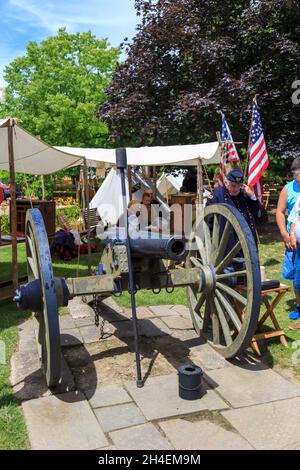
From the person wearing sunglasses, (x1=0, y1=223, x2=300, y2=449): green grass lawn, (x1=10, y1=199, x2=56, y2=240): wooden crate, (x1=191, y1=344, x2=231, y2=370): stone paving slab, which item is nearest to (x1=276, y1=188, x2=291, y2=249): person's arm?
the person wearing sunglasses

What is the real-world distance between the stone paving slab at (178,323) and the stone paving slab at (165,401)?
1323 millimetres

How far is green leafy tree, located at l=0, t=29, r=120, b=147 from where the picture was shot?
2398 cm

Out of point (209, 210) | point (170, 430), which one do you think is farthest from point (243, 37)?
point (170, 430)

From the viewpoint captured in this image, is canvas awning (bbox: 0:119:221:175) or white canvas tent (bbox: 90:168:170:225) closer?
canvas awning (bbox: 0:119:221:175)

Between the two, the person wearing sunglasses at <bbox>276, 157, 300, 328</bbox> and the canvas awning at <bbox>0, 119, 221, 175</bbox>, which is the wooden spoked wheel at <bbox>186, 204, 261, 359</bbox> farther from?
the canvas awning at <bbox>0, 119, 221, 175</bbox>

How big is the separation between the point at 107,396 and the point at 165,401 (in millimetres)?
454

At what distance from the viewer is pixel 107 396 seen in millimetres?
3439

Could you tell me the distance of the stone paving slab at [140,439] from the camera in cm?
276

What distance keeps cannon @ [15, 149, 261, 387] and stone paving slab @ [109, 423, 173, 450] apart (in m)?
0.62

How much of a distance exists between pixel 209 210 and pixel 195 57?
862 centimetres

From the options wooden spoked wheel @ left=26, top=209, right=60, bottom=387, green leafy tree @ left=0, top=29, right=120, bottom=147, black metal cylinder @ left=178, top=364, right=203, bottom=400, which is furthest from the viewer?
green leafy tree @ left=0, top=29, right=120, bottom=147

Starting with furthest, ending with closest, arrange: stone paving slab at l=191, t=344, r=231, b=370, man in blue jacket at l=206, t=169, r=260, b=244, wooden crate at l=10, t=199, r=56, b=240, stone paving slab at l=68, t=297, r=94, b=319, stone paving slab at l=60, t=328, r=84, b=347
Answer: wooden crate at l=10, t=199, r=56, b=240, stone paving slab at l=68, t=297, r=94, b=319, stone paving slab at l=60, t=328, r=84, b=347, man in blue jacket at l=206, t=169, r=260, b=244, stone paving slab at l=191, t=344, r=231, b=370

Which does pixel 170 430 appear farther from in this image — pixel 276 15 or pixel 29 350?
pixel 276 15

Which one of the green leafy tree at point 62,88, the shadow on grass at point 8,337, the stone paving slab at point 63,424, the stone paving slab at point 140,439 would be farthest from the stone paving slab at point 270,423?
the green leafy tree at point 62,88
